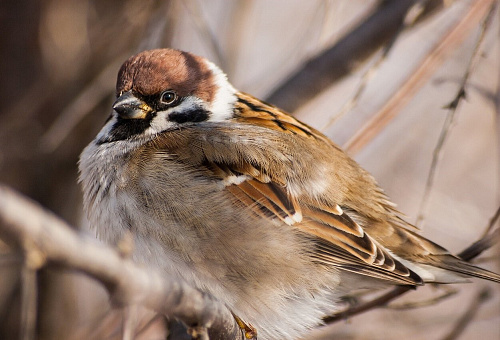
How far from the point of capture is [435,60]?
340 centimetres

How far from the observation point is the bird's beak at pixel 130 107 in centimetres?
330

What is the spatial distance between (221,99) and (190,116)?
8.7 inches

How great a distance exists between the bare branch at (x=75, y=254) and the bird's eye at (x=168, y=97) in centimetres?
185

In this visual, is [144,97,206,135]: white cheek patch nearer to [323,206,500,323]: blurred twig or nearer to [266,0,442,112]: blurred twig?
[266,0,442,112]: blurred twig

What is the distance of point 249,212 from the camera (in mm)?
3006

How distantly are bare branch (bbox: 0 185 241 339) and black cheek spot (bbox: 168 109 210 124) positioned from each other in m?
1.82

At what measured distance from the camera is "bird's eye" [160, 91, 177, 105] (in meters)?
3.42

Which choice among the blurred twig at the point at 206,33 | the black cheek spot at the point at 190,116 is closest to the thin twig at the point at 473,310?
the black cheek spot at the point at 190,116

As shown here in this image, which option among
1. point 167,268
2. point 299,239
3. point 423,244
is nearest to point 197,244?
point 167,268

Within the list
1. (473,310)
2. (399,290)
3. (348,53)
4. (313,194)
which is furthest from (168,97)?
(473,310)

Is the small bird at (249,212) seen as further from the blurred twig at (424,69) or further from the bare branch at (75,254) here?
the bare branch at (75,254)

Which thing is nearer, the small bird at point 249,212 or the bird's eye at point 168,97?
the small bird at point 249,212

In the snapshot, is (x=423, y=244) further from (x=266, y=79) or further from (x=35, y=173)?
(x=35, y=173)

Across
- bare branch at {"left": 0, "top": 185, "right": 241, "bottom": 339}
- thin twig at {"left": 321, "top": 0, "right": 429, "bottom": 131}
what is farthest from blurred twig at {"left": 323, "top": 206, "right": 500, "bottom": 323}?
bare branch at {"left": 0, "top": 185, "right": 241, "bottom": 339}
